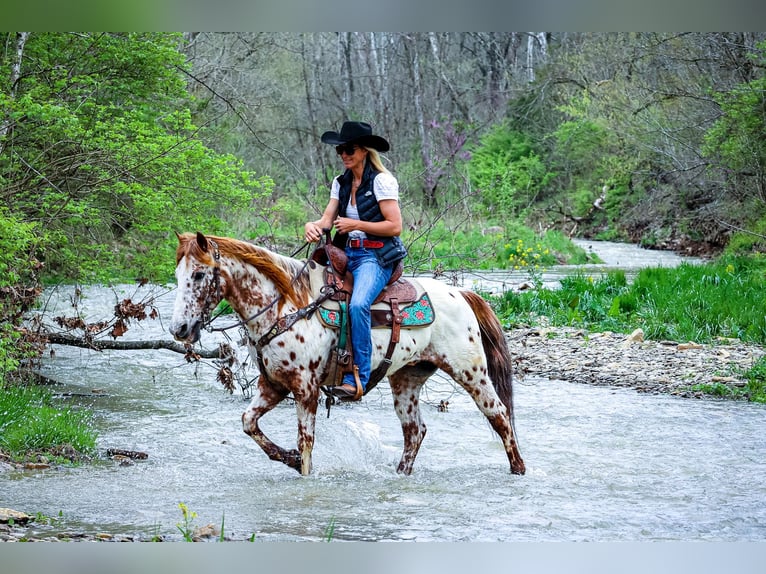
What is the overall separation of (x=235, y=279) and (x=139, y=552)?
174cm

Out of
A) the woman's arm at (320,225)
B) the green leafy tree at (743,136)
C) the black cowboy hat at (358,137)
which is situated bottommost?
the woman's arm at (320,225)

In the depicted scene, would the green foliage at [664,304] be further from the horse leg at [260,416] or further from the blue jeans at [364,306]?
the horse leg at [260,416]

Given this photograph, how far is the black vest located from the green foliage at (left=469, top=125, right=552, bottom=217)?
1990 cm

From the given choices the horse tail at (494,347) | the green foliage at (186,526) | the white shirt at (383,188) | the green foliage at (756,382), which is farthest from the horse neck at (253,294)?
the green foliage at (756,382)

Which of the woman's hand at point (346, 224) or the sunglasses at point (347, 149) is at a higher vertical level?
the sunglasses at point (347, 149)

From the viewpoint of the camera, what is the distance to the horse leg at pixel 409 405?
6195 millimetres

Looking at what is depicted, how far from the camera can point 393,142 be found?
28.7m

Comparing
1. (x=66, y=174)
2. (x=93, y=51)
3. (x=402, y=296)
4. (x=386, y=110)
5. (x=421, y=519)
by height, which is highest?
(x=386, y=110)

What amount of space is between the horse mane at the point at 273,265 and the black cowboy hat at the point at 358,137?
2.62ft

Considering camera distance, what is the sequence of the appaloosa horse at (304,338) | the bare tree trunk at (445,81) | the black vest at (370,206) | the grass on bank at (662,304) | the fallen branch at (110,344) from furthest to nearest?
the bare tree trunk at (445,81), the grass on bank at (662,304), the fallen branch at (110,344), the black vest at (370,206), the appaloosa horse at (304,338)

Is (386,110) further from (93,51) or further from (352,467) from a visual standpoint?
(352,467)

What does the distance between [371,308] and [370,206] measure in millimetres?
641

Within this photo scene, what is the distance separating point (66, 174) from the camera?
837 centimetres

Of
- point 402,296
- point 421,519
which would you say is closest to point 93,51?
point 402,296
